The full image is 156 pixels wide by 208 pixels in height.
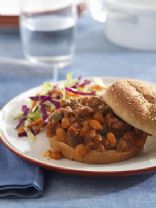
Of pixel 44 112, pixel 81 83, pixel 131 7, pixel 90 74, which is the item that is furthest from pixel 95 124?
pixel 131 7

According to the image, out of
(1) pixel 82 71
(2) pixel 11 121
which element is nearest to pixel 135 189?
(2) pixel 11 121

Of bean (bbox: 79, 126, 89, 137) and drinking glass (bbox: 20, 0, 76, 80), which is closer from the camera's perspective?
bean (bbox: 79, 126, 89, 137)

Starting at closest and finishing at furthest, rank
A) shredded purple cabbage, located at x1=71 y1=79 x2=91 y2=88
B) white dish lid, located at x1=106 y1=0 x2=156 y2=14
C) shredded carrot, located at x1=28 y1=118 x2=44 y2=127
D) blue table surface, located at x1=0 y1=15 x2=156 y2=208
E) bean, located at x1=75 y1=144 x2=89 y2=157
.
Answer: blue table surface, located at x1=0 y1=15 x2=156 y2=208
bean, located at x1=75 y1=144 x2=89 y2=157
shredded carrot, located at x1=28 y1=118 x2=44 y2=127
shredded purple cabbage, located at x1=71 y1=79 x2=91 y2=88
white dish lid, located at x1=106 y1=0 x2=156 y2=14

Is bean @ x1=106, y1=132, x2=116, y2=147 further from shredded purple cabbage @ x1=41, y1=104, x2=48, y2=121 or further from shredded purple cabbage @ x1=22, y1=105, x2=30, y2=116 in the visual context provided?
shredded purple cabbage @ x1=22, y1=105, x2=30, y2=116

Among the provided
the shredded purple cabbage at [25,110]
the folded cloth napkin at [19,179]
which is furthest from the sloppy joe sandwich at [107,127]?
the shredded purple cabbage at [25,110]

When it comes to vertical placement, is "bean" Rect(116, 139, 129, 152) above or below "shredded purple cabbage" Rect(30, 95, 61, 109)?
above

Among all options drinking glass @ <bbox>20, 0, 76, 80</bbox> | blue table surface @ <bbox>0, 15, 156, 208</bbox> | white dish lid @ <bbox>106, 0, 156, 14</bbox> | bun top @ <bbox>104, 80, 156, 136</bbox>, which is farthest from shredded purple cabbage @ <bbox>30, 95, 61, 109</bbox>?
white dish lid @ <bbox>106, 0, 156, 14</bbox>

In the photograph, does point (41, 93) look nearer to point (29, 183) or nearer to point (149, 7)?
point (29, 183)

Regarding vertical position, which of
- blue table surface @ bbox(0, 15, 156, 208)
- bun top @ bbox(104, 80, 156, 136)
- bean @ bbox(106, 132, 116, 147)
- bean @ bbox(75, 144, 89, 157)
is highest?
bun top @ bbox(104, 80, 156, 136)
